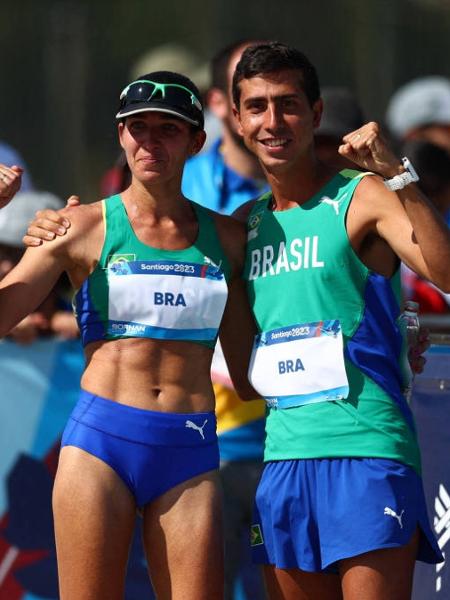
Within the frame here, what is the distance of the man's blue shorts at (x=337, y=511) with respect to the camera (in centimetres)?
399

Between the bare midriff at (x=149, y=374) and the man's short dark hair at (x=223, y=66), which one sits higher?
the man's short dark hair at (x=223, y=66)

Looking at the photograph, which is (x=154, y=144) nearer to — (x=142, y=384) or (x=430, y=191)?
(x=142, y=384)

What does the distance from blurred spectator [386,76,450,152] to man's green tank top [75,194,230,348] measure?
12.6ft

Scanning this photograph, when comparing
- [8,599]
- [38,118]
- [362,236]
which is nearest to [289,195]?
[362,236]

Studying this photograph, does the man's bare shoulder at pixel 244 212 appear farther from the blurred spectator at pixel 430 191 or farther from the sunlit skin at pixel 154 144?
the blurred spectator at pixel 430 191

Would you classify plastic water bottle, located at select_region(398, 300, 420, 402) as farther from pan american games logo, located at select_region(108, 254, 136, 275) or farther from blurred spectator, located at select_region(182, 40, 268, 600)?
blurred spectator, located at select_region(182, 40, 268, 600)

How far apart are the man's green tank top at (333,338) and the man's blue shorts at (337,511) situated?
0.17 ft

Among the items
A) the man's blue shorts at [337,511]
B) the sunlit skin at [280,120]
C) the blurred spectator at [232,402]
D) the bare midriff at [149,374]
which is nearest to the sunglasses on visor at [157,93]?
the sunlit skin at [280,120]

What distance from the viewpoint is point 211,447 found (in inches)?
170

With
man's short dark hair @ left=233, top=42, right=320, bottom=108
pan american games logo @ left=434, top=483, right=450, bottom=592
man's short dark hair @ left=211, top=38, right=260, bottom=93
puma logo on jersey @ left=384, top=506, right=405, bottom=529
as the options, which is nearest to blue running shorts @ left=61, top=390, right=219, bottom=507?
puma logo on jersey @ left=384, top=506, right=405, bottom=529

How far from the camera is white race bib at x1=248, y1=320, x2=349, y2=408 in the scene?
4.11 meters

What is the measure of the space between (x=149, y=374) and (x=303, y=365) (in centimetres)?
49

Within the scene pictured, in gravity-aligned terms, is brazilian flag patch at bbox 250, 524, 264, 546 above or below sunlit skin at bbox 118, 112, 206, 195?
below

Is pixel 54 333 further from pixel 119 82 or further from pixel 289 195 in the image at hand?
pixel 119 82
